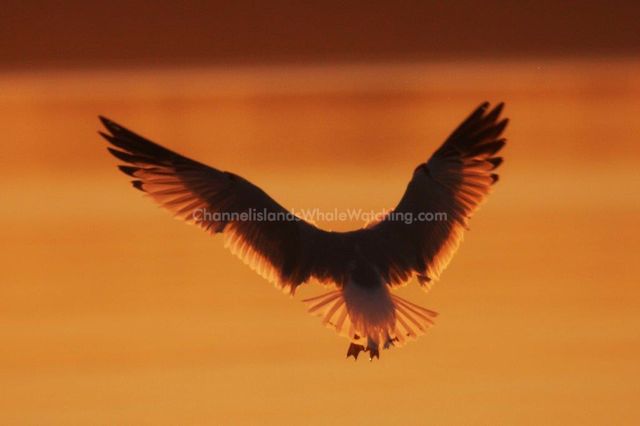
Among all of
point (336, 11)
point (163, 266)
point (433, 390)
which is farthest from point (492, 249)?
point (336, 11)

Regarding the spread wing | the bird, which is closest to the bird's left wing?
the bird

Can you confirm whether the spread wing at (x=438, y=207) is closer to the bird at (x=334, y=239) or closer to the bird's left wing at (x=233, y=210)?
the bird at (x=334, y=239)

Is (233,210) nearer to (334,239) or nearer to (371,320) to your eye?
(334,239)

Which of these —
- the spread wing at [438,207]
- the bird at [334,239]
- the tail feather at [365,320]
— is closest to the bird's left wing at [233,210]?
the bird at [334,239]

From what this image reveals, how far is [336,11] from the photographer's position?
83.7 ft

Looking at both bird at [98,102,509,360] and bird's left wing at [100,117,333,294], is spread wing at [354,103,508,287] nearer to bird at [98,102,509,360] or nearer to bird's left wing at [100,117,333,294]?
bird at [98,102,509,360]

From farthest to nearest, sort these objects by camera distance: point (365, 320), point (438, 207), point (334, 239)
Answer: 1. point (438, 207)
2. point (334, 239)
3. point (365, 320)

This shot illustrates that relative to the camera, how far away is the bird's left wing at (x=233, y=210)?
660cm

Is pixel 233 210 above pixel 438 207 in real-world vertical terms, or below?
below

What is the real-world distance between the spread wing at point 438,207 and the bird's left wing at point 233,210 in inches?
12.4

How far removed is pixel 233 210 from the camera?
6750 mm

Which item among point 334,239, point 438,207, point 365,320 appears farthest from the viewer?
point 438,207

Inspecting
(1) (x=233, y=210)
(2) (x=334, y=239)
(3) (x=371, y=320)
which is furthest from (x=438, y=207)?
(1) (x=233, y=210)

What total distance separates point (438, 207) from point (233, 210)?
109 cm
